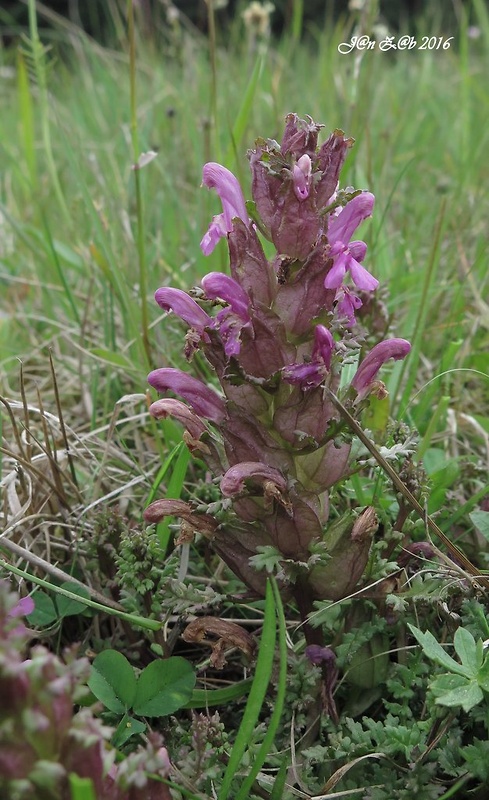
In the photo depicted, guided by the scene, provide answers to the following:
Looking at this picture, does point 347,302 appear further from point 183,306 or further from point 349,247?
point 183,306

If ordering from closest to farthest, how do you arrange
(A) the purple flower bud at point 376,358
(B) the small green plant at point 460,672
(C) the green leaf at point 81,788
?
(C) the green leaf at point 81,788 < (B) the small green plant at point 460,672 < (A) the purple flower bud at point 376,358

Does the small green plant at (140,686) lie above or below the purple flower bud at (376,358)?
below

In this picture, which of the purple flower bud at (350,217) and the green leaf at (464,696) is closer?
the green leaf at (464,696)

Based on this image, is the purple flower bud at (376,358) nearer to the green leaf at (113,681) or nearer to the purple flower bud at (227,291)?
the purple flower bud at (227,291)

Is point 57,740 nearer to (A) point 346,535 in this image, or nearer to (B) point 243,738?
(B) point 243,738

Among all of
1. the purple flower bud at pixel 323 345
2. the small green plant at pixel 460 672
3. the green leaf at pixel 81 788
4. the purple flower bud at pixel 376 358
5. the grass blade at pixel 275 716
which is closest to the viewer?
the green leaf at pixel 81 788

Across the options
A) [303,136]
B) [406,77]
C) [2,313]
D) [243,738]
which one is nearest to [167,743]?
[243,738]

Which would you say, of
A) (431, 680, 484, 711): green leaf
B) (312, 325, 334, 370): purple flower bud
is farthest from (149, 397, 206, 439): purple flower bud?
(431, 680, 484, 711): green leaf

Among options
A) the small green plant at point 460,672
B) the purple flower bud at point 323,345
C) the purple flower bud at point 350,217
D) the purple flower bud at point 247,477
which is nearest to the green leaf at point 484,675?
the small green plant at point 460,672

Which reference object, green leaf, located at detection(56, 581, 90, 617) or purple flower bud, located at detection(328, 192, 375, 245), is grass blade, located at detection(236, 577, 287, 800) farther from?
purple flower bud, located at detection(328, 192, 375, 245)
